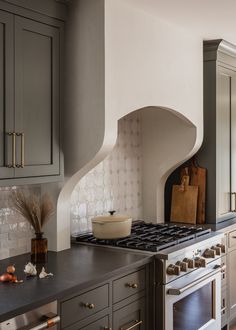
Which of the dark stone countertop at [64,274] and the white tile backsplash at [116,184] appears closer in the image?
the dark stone countertop at [64,274]

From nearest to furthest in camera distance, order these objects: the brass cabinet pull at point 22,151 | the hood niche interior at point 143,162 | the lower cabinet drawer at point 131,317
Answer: the brass cabinet pull at point 22,151 < the lower cabinet drawer at point 131,317 < the hood niche interior at point 143,162

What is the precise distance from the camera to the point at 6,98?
2377 mm

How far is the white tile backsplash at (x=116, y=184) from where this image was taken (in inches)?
130

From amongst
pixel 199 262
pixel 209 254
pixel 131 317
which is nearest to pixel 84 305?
pixel 131 317

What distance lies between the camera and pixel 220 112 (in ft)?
12.9

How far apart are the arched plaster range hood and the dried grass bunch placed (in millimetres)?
205

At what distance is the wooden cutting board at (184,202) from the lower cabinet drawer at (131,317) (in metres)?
1.30

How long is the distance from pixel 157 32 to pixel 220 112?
1.02m

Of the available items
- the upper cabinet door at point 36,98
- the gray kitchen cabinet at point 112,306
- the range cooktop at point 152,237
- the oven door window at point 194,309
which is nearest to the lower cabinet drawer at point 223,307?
the oven door window at point 194,309

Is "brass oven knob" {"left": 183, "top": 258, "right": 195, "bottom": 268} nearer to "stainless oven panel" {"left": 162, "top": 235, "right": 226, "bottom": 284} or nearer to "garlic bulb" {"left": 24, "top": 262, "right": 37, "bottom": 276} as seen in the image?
"stainless oven panel" {"left": 162, "top": 235, "right": 226, "bottom": 284}

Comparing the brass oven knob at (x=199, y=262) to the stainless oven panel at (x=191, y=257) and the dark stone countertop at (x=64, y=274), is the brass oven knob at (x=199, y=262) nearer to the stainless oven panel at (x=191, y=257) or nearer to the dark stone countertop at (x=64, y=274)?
the stainless oven panel at (x=191, y=257)

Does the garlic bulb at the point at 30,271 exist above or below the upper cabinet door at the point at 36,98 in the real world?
below

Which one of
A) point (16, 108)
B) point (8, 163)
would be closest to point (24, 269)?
point (8, 163)

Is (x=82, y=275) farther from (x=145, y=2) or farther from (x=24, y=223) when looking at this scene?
(x=145, y=2)
